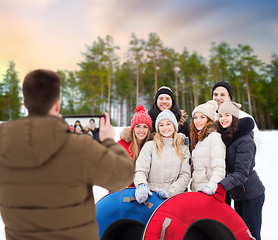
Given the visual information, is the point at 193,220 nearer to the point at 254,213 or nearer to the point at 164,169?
the point at 164,169

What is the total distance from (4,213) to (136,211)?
108 cm

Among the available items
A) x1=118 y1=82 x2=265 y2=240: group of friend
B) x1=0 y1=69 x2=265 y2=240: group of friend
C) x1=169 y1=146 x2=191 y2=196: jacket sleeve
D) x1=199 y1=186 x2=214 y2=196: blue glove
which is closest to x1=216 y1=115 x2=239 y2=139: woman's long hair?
x1=118 y1=82 x2=265 y2=240: group of friend

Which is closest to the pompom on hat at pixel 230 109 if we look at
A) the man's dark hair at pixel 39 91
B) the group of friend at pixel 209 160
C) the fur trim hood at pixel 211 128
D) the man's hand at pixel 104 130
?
the group of friend at pixel 209 160

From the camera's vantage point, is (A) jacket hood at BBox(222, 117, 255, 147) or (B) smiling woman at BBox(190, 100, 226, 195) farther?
(A) jacket hood at BBox(222, 117, 255, 147)

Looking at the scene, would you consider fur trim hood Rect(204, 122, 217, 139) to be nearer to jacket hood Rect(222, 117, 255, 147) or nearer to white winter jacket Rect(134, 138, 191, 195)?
jacket hood Rect(222, 117, 255, 147)

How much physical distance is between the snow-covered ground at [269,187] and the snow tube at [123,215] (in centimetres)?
165

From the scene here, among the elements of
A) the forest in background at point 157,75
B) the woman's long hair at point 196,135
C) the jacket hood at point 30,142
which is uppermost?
the forest in background at point 157,75

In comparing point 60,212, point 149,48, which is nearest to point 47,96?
point 60,212

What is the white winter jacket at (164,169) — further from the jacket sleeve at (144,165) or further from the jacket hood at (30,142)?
the jacket hood at (30,142)

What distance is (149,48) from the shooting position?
88.3 feet

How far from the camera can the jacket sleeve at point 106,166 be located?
1.09m

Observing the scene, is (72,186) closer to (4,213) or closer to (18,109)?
(4,213)

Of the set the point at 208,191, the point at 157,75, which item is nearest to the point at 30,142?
the point at 208,191

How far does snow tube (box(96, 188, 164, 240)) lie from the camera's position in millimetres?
1967
